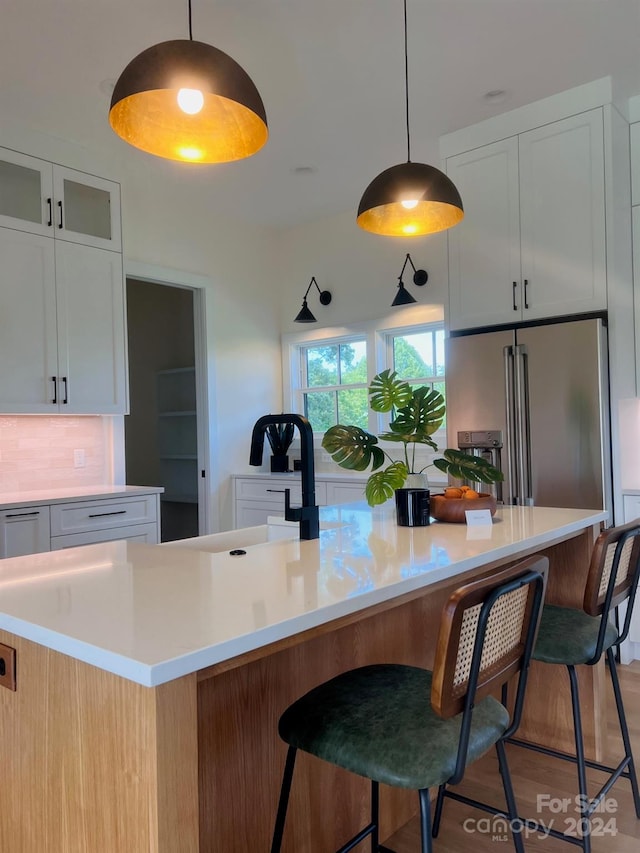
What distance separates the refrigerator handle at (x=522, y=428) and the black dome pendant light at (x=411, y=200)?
4.05 ft

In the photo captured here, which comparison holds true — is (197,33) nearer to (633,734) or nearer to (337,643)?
(337,643)

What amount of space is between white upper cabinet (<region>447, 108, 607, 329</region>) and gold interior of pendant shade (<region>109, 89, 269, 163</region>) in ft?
6.90

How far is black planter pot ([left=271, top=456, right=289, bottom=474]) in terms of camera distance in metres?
5.07

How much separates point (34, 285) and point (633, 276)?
3.24 m

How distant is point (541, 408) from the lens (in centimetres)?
331

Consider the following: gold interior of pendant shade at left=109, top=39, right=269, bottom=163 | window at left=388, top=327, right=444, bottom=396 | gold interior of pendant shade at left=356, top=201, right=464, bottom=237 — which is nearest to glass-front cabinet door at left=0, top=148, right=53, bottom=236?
gold interior of pendant shade at left=109, top=39, right=269, bottom=163

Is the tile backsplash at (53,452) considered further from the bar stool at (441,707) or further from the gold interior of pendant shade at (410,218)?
the bar stool at (441,707)

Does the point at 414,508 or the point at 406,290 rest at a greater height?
the point at 406,290

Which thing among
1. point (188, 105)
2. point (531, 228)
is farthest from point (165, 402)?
point (188, 105)

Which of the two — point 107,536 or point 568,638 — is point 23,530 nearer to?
point 107,536

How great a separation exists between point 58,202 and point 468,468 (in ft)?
9.16

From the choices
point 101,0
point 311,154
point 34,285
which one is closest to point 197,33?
point 101,0

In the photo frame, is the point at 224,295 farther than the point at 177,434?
No

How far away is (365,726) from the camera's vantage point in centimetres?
125
